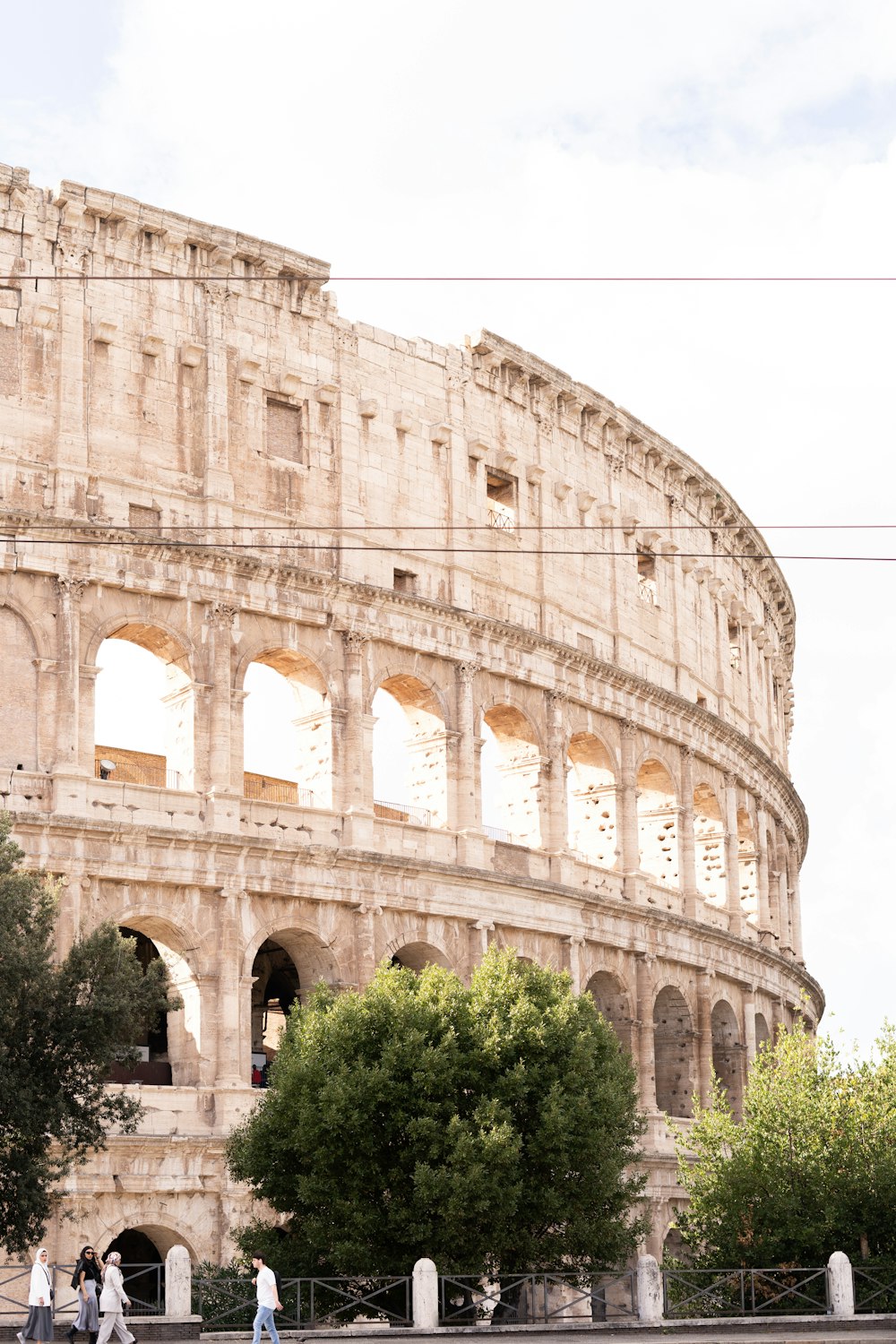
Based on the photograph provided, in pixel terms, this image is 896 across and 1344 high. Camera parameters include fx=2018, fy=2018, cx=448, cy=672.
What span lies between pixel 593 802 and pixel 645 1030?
4436mm

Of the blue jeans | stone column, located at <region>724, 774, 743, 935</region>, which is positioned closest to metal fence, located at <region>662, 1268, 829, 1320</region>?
the blue jeans

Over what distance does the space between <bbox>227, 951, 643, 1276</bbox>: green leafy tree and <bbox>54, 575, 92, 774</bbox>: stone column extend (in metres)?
5.76

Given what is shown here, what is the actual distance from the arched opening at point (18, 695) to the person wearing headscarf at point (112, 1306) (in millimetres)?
9873

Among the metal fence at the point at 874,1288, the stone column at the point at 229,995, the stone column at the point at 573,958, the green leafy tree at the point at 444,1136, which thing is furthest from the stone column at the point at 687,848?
the metal fence at the point at 874,1288

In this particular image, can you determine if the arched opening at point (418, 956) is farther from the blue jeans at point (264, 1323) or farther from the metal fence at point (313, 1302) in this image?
the blue jeans at point (264, 1323)

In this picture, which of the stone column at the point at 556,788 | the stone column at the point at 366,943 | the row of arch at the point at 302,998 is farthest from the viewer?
the stone column at the point at 556,788

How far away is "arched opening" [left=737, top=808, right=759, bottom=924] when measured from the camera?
1713 inches

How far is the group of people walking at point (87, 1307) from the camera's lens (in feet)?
66.8

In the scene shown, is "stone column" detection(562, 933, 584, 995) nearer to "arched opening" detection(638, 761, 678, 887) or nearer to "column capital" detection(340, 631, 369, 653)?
"arched opening" detection(638, 761, 678, 887)

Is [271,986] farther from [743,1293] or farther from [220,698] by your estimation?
[743,1293]

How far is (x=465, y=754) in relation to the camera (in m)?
34.1

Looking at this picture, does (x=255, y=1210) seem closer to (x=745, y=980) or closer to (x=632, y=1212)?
(x=632, y=1212)

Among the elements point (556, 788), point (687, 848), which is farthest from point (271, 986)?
point (687, 848)

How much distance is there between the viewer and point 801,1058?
2944 centimetres
